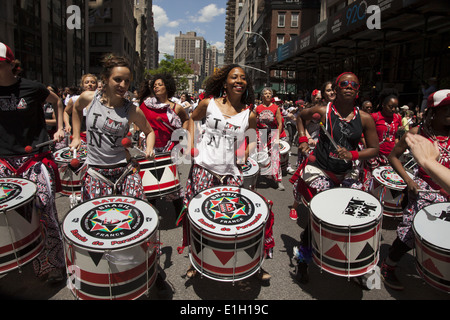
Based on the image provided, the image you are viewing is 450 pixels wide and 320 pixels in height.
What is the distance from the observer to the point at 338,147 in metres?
3.16

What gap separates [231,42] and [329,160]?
490 ft

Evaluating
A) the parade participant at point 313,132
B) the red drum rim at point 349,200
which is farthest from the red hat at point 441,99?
the parade participant at point 313,132

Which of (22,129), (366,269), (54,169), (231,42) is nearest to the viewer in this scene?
(366,269)

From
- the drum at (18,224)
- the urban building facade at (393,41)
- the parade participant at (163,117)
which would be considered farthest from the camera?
the urban building facade at (393,41)

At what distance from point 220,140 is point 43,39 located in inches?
1058

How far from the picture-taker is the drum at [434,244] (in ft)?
7.98

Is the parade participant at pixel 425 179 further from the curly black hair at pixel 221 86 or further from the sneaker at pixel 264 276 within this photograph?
the curly black hair at pixel 221 86

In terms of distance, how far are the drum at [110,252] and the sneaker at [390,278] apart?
7.96ft

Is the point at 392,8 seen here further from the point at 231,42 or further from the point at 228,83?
the point at 231,42

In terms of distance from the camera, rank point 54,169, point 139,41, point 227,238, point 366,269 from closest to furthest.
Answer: point 227,238
point 366,269
point 54,169
point 139,41

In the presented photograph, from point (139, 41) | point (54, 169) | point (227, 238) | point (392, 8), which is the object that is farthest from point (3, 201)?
point (139, 41)

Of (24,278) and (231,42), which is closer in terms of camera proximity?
(24,278)

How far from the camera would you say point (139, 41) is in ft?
279

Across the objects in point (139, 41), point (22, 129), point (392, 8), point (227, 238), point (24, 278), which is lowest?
point (24, 278)
